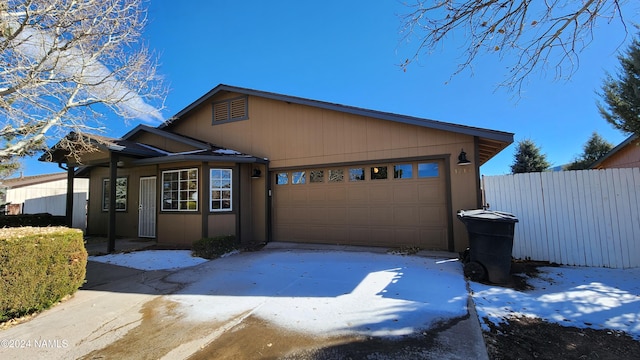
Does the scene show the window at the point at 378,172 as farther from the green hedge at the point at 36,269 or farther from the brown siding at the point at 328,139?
the green hedge at the point at 36,269

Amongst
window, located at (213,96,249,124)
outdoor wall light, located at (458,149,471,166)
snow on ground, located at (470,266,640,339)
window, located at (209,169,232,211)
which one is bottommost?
A: snow on ground, located at (470,266,640,339)

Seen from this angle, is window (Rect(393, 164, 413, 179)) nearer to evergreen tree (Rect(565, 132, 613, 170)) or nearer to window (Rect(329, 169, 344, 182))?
window (Rect(329, 169, 344, 182))

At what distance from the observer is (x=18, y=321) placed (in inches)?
145

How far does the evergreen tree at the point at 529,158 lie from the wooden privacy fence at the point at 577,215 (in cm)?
1294

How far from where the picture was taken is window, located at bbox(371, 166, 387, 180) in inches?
312

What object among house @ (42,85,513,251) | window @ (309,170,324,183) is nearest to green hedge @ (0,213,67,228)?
house @ (42,85,513,251)

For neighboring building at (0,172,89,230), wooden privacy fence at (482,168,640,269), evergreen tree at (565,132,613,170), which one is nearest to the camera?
wooden privacy fence at (482,168,640,269)

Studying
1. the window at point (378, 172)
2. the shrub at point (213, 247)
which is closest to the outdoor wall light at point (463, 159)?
the window at point (378, 172)

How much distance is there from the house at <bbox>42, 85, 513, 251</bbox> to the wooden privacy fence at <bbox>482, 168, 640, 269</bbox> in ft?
3.28

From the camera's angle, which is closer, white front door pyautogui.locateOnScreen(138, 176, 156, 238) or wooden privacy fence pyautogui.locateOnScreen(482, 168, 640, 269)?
wooden privacy fence pyautogui.locateOnScreen(482, 168, 640, 269)

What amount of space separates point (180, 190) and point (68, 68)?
3967 millimetres

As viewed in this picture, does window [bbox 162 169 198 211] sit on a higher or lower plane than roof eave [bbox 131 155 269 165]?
lower

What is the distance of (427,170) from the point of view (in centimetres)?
746

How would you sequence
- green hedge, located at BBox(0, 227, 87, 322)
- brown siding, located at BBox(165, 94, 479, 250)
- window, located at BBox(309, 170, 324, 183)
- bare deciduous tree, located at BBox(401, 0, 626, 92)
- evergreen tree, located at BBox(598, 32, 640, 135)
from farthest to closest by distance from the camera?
1. window, located at BBox(309, 170, 324, 183)
2. brown siding, located at BBox(165, 94, 479, 250)
3. evergreen tree, located at BBox(598, 32, 640, 135)
4. bare deciduous tree, located at BBox(401, 0, 626, 92)
5. green hedge, located at BBox(0, 227, 87, 322)
